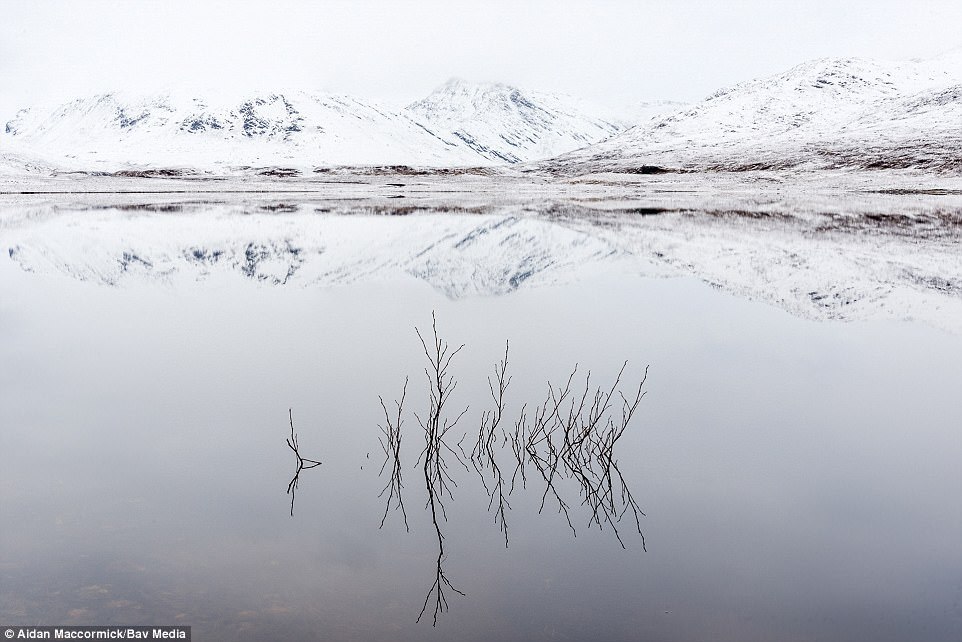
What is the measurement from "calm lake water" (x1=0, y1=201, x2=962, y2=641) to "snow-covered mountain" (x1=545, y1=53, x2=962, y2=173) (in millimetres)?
76991

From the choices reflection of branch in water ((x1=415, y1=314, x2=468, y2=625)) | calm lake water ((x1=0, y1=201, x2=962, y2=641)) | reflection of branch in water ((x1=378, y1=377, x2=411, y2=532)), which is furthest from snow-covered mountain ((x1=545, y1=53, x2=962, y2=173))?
reflection of branch in water ((x1=378, y1=377, x2=411, y2=532))

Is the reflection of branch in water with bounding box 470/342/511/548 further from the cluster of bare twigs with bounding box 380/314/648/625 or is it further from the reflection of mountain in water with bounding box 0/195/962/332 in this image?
the reflection of mountain in water with bounding box 0/195/962/332

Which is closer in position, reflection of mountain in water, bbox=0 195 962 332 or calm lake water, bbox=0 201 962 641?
calm lake water, bbox=0 201 962 641

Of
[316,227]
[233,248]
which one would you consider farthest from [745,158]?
[233,248]

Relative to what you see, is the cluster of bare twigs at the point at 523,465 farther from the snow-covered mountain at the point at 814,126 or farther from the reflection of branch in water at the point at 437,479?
the snow-covered mountain at the point at 814,126

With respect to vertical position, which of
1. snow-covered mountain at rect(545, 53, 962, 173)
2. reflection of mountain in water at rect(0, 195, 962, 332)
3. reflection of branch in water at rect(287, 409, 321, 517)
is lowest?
reflection of branch in water at rect(287, 409, 321, 517)

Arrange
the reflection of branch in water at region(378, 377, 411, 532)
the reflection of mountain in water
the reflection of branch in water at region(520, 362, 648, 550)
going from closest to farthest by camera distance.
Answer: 1. the reflection of branch in water at region(520, 362, 648, 550)
2. the reflection of branch in water at region(378, 377, 411, 532)
3. the reflection of mountain in water

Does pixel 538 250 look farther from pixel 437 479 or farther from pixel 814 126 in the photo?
pixel 814 126

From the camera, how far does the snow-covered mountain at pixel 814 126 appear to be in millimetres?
94963

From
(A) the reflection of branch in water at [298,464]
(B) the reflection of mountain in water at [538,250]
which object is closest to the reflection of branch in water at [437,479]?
(A) the reflection of branch in water at [298,464]

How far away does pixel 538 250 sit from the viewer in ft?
83.4

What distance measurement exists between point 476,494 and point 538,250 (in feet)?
62.0

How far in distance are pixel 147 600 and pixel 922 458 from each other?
6425 mm

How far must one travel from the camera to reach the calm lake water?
515 centimetres
